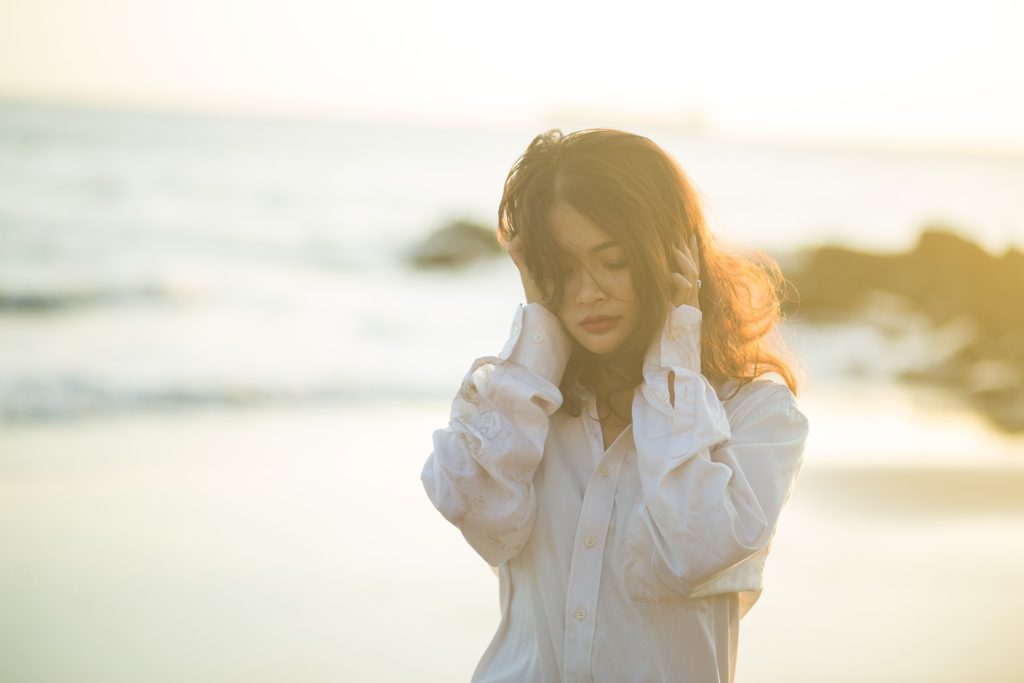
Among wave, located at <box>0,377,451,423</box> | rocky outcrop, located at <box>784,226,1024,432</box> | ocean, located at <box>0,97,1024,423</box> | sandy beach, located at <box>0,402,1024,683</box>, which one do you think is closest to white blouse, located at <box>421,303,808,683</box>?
ocean, located at <box>0,97,1024,423</box>

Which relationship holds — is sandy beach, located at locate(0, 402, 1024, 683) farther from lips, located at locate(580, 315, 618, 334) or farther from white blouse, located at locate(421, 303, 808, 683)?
lips, located at locate(580, 315, 618, 334)

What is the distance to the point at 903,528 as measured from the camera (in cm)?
636

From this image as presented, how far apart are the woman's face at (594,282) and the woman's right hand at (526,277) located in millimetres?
89

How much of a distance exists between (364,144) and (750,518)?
38.9 meters

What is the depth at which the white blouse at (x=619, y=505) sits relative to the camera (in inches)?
96.1

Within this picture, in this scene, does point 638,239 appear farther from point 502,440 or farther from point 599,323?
point 502,440

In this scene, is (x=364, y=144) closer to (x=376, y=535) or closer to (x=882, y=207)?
(x=882, y=207)

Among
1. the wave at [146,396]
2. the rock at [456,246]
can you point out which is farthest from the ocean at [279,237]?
the rock at [456,246]

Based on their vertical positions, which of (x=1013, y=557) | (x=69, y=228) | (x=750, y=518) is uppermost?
(x=69, y=228)

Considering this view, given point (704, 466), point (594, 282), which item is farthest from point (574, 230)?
point (704, 466)

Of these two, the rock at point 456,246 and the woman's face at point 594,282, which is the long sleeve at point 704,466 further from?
the rock at point 456,246

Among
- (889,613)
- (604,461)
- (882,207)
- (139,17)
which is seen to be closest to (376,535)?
(889,613)

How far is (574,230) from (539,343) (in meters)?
0.26

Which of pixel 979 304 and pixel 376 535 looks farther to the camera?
pixel 979 304
